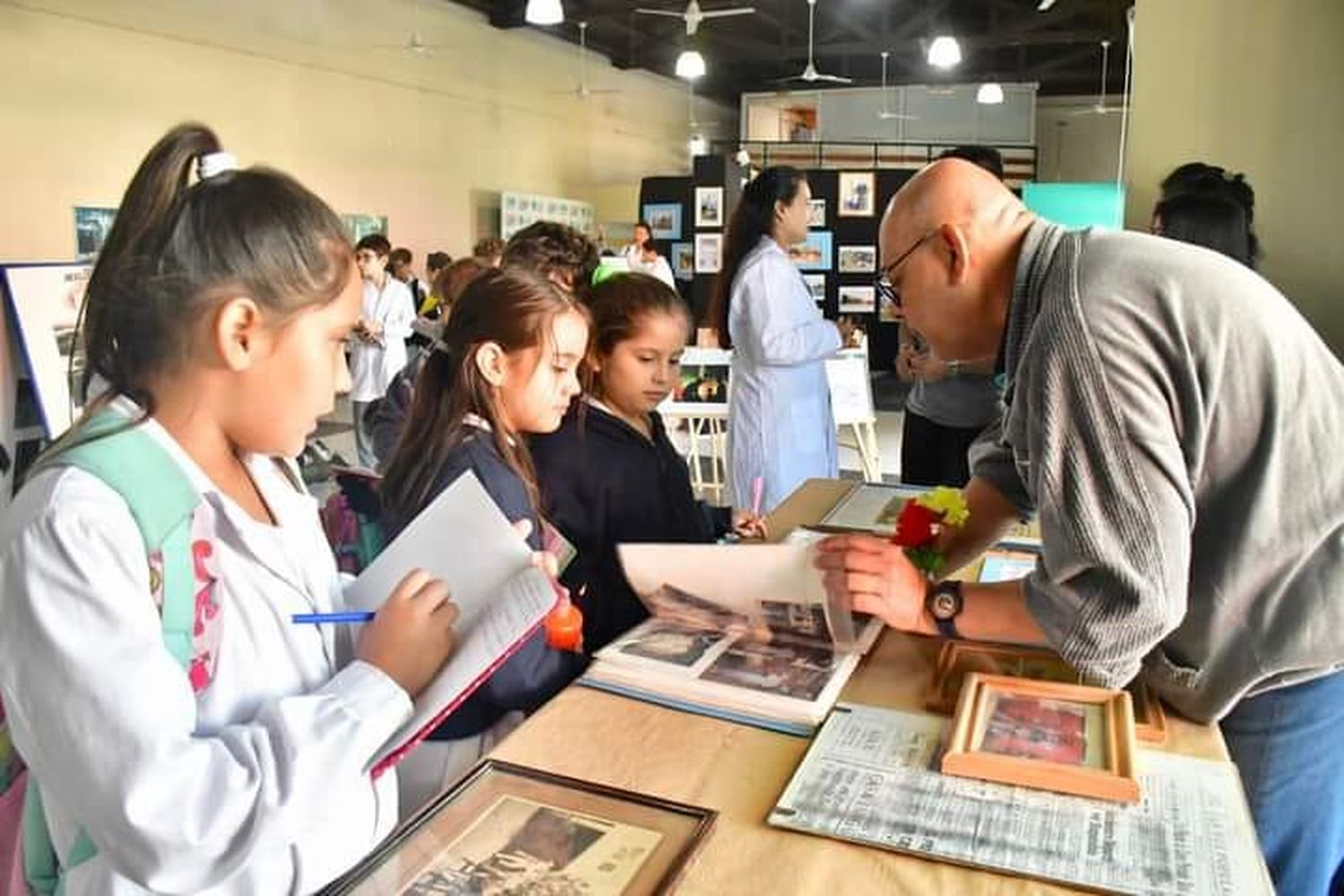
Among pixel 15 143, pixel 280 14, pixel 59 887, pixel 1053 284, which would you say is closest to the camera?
pixel 59 887

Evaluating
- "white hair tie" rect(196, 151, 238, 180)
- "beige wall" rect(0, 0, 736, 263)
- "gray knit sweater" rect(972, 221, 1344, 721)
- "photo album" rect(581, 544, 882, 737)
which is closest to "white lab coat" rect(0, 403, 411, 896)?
"white hair tie" rect(196, 151, 238, 180)

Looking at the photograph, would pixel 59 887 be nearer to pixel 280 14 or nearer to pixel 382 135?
pixel 280 14

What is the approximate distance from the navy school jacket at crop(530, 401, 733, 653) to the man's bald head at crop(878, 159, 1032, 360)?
58cm

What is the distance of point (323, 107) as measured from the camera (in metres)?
7.80

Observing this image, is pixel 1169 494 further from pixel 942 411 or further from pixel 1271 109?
pixel 1271 109

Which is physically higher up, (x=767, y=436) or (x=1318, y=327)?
(x=1318, y=327)

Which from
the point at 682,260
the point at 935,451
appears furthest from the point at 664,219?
the point at 935,451

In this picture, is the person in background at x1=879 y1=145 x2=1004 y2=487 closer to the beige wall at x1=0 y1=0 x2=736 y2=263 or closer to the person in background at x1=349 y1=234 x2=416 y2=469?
the beige wall at x1=0 y1=0 x2=736 y2=263

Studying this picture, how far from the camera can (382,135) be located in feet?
27.9

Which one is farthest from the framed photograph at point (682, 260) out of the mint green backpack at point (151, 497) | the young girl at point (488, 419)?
the mint green backpack at point (151, 497)

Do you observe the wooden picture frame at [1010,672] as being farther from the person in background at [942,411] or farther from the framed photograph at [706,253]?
the framed photograph at [706,253]

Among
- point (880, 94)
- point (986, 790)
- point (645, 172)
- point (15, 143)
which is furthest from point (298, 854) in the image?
point (880, 94)

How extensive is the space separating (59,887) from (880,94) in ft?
47.1

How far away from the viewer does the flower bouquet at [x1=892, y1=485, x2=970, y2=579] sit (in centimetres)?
126
